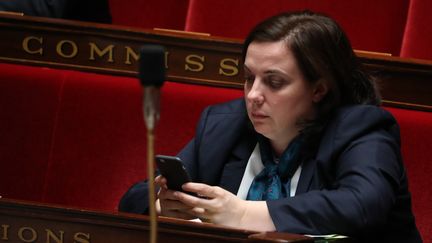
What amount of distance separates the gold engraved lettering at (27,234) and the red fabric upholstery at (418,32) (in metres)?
0.86

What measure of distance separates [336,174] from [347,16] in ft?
1.94

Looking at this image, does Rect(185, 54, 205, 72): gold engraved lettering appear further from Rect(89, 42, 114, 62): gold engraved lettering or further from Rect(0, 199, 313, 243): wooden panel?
Rect(0, 199, 313, 243): wooden panel

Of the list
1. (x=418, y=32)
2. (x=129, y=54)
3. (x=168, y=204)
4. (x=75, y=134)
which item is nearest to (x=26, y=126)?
(x=75, y=134)

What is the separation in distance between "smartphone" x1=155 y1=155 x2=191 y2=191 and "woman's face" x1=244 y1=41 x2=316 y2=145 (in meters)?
0.13

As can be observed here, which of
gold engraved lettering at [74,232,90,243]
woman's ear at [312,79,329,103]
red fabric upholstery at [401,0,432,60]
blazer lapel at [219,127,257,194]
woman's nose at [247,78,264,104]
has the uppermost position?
red fabric upholstery at [401,0,432,60]

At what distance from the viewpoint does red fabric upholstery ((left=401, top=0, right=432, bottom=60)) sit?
5.13 feet

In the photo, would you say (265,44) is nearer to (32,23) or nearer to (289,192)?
(289,192)

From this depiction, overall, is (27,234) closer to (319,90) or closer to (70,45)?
(319,90)

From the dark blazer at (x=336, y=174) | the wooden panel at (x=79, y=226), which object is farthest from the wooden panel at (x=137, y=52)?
the wooden panel at (x=79, y=226)

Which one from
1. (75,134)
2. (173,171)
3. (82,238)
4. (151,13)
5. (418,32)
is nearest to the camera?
(82,238)

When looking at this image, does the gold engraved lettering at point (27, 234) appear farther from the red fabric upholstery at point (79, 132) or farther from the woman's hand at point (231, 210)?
the red fabric upholstery at point (79, 132)

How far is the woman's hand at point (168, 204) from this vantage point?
3.41 ft

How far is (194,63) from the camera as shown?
1.39 meters

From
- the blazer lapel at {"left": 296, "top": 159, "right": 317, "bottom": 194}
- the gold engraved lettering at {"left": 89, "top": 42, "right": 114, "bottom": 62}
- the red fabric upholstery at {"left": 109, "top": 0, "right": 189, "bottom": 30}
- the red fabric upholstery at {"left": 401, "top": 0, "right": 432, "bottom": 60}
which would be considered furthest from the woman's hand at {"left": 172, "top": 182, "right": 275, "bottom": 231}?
the red fabric upholstery at {"left": 109, "top": 0, "right": 189, "bottom": 30}
